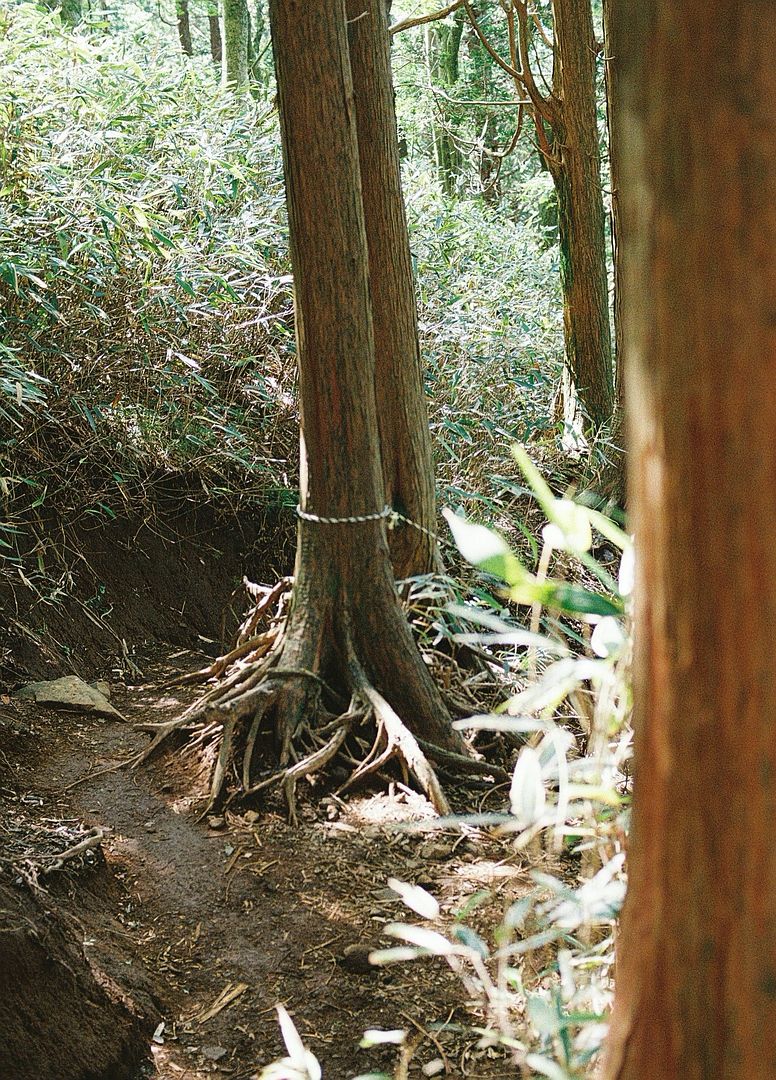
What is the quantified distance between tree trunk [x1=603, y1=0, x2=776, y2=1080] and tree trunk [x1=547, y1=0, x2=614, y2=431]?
6410 mm

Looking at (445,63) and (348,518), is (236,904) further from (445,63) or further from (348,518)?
(445,63)

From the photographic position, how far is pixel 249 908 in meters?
3.16

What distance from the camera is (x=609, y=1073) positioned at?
1.05 meters

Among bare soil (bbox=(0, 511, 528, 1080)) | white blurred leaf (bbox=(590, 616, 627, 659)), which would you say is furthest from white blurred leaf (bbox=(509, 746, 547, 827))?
bare soil (bbox=(0, 511, 528, 1080))

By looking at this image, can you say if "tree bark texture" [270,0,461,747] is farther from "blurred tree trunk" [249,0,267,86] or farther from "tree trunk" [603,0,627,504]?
"blurred tree trunk" [249,0,267,86]

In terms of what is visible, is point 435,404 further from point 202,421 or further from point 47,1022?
point 47,1022

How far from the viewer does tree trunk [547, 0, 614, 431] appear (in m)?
7.18

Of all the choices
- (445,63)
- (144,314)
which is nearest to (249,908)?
(144,314)

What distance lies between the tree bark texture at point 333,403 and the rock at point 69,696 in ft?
3.14

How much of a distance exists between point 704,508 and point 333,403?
311cm

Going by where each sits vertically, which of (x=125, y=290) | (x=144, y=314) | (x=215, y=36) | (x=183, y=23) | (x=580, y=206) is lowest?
(x=144, y=314)

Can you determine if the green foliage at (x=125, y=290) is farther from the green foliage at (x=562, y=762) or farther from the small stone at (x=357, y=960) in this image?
the green foliage at (x=562, y=762)

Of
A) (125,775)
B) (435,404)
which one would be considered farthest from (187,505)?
(125,775)

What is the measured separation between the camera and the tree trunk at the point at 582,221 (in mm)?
7180
